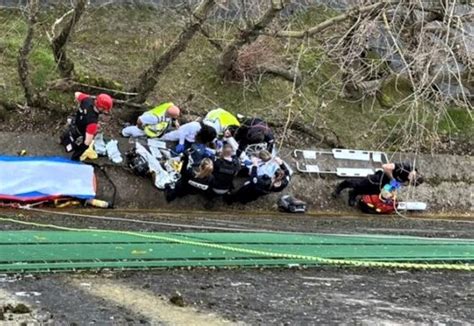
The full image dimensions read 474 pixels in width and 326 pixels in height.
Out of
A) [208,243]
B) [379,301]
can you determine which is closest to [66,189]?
[208,243]

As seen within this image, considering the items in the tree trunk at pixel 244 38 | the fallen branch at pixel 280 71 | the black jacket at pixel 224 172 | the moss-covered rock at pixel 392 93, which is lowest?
the black jacket at pixel 224 172

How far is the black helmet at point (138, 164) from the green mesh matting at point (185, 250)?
3355 mm

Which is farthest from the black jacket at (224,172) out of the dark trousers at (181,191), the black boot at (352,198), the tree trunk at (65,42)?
the tree trunk at (65,42)

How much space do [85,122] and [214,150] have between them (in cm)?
209

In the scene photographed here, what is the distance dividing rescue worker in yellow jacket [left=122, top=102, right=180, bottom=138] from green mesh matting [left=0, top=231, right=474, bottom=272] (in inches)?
146

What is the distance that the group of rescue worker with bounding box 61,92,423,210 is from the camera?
1055 cm

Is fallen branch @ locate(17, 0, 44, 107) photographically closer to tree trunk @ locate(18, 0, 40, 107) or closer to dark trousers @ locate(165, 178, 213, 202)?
tree trunk @ locate(18, 0, 40, 107)

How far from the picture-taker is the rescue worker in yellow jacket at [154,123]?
11.2 meters

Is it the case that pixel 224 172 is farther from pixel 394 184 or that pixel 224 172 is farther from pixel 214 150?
pixel 394 184

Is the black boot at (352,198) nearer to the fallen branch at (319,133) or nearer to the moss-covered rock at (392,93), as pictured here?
the fallen branch at (319,133)

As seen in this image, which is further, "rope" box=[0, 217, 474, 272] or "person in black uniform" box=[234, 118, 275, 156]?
"person in black uniform" box=[234, 118, 275, 156]

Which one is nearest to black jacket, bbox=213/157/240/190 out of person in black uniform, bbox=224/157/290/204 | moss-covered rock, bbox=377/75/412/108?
person in black uniform, bbox=224/157/290/204

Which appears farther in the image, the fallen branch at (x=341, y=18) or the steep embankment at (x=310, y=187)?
Answer: the steep embankment at (x=310, y=187)

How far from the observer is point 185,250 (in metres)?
6.44
